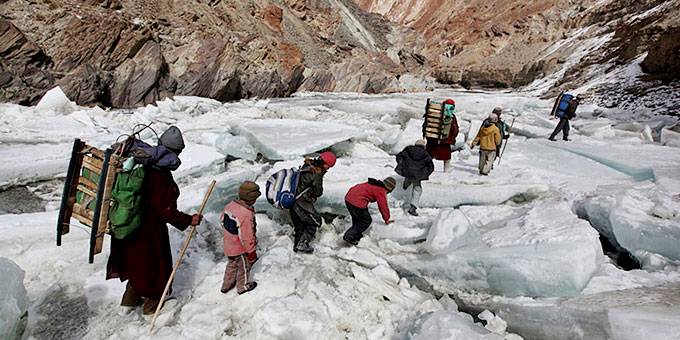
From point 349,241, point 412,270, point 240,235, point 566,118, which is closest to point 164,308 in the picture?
point 240,235

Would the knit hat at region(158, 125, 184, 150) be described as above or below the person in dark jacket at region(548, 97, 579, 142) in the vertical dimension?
below

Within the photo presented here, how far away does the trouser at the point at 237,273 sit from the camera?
254 centimetres

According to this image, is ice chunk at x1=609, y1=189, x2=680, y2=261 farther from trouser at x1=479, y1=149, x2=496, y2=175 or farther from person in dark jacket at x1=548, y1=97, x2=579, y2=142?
person in dark jacket at x1=548, y1=97, x2=579, y2=142

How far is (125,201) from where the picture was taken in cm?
201

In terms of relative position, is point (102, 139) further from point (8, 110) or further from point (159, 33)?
point (159, 33)

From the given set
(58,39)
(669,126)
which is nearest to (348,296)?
(669,126)

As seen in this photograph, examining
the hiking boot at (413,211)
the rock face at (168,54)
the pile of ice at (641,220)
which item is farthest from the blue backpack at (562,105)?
the rock face at (168,54)

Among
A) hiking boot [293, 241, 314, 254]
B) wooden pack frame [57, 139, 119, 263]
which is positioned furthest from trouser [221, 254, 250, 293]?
wooden pack frame [57, 139, 119, 263]

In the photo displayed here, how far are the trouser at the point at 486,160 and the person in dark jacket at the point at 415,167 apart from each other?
1.33m

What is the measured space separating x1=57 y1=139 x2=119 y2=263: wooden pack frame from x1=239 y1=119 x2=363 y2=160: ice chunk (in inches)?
160

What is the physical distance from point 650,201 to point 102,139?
797cm

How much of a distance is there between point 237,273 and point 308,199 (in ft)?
3.12

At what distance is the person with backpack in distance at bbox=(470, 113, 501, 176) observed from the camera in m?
4.77

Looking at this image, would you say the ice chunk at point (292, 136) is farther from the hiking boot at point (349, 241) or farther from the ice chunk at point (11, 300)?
the ice chunk at point (11, 300)
